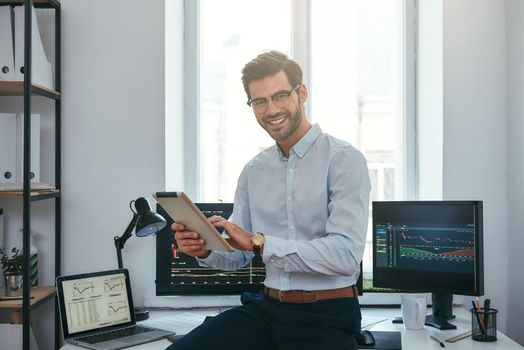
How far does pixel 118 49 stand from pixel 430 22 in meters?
1.42

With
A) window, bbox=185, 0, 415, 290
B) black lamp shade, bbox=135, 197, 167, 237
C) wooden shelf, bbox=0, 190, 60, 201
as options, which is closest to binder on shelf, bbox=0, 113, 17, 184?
wooden shelf, bbox=0, 190, 60, 201

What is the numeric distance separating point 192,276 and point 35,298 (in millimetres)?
612

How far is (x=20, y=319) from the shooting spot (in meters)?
2.31

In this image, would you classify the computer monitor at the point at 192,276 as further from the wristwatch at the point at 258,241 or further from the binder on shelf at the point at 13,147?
the wristwatch at the point at 258,241

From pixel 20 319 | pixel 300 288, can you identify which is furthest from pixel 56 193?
pixel 300 288

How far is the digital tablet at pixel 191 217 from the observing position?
1673mm

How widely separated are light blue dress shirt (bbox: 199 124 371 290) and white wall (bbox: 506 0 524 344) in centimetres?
96

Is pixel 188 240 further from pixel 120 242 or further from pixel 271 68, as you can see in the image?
pixel 120 242

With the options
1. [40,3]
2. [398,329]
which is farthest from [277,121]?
[40,3]

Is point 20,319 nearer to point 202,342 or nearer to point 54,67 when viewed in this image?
point 202,342

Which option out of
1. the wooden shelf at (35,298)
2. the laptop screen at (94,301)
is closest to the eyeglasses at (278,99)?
the laptop screen at (94,301)

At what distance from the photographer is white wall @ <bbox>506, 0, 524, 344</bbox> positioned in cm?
250

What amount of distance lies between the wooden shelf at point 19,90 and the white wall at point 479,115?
65.4 inches

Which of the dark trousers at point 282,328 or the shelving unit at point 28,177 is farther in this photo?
the shelving unit at point 28,177
